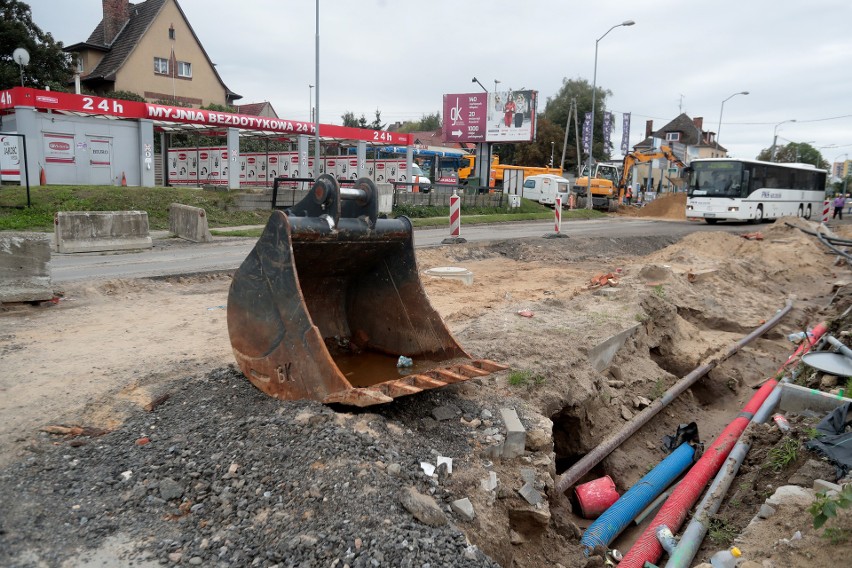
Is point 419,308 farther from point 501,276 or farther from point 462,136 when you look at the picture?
point 462,136

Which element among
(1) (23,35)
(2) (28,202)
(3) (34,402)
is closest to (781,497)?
(3) (34,402)

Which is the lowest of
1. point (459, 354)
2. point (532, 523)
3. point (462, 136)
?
point (532, 523)

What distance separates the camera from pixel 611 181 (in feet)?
143

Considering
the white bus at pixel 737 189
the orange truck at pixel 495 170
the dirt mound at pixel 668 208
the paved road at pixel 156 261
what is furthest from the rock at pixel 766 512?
the orange truck at pixel 495 170

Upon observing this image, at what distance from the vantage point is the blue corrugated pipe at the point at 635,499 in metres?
4.68

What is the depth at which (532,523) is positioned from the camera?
4125 millimetres

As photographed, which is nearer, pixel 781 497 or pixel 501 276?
pixel 781 497

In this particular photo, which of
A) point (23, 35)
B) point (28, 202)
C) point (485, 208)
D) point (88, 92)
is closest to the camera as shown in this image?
point (28, 202)

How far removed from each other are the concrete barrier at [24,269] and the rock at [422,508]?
6945 millimetres

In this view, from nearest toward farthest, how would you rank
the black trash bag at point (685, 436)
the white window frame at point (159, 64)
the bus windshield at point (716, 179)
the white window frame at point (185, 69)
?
the black trash bag at point (685, 436)
the bus windshield at point (716, 179)
the white window frame at point (159, 64)
the white window frame at point (185, 69)

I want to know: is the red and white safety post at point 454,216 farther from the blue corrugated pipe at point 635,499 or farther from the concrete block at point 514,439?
the concrete block at point 514,439

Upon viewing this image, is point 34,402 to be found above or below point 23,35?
below

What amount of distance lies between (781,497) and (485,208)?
97.0 feet

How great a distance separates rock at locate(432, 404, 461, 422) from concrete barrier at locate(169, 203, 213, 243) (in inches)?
544
